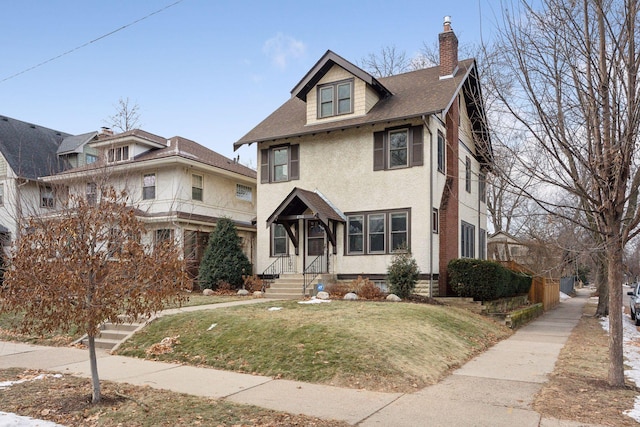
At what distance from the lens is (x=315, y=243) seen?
19938mm

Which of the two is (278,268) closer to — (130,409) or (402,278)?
(402,278)

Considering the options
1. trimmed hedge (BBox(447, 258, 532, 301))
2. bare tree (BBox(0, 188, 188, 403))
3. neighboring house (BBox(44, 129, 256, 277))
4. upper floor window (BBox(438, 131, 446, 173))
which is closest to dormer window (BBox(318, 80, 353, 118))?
upper floor window (BBox(438, 131, 446, 173))

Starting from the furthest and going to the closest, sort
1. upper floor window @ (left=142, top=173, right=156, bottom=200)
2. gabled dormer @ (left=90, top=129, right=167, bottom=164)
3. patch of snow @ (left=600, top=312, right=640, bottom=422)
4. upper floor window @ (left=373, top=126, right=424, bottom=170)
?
gabled dormer @ (left=90, top=129, right=167, bottom=164)
upper floor window @ (left=142, top=173, right=156, bottom=200)
upper floor window @ (left=373, top=126, right=424, bottom=170)
patch of snow @ (left=600, top=312, right=640, bottom=422)

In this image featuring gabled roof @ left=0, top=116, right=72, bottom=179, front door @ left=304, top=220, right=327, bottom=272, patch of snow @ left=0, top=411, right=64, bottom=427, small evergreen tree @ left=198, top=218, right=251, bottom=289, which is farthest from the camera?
gabled roof @ left=0, top=116, right=72, bottom=179

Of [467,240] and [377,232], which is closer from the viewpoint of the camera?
[377,232]

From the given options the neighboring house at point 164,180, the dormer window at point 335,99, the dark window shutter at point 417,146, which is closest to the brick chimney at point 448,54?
the dark window shutter at point 417,146

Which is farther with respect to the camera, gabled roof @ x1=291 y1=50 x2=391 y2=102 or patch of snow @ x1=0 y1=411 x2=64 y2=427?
gabled roof @ x1=291 y1=50 x2=391 y2=102

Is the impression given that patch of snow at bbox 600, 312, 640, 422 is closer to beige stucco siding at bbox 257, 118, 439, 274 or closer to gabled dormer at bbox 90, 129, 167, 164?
beige stucco siding at bbox 257, 118, 439, 274

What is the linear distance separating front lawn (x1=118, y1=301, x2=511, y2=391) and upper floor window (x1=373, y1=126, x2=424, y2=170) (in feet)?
22.2

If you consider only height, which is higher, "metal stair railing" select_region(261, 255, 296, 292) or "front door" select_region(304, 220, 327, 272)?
"front door" select_region(304, 220, 327, 272)

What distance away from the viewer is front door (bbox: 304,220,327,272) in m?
19.7

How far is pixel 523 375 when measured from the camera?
28.6 feet

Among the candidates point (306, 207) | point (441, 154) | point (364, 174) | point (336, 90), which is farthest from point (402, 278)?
point (336, 90)

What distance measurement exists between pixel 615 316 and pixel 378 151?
39.2 feet
